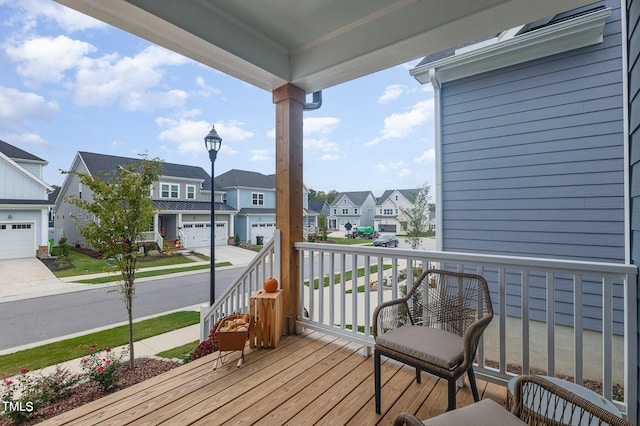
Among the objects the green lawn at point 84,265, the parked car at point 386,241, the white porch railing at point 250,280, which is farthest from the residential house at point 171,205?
the parked car at point 386,241

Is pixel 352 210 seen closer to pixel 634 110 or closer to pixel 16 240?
pixel 634 110

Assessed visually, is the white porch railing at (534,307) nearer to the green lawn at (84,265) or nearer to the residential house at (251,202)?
the residential house at (251,202)

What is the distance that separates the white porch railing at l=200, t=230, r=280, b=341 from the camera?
294cm

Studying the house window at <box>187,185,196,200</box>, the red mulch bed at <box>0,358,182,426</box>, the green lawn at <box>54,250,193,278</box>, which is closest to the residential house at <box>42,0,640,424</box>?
the red mulch bed at <box>0,358,182,426</box>

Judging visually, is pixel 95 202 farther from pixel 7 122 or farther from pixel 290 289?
pixel 290 289

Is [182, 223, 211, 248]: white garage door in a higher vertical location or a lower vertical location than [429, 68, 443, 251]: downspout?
lower

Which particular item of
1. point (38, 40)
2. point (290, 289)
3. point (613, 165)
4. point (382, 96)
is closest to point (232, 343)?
point (290, 289)

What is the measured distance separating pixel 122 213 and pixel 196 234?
1384mm

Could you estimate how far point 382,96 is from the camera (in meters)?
3.63

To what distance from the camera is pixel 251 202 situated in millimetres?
5305

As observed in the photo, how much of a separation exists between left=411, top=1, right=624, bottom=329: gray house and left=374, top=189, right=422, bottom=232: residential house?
58 centimetres

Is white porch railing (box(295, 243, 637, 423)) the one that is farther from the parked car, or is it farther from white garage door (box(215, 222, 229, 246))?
white garage door (box(215, 222, 229, 246))

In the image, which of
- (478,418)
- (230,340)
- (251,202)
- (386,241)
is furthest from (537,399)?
(251,202)

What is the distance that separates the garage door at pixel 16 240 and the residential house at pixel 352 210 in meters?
2.71
